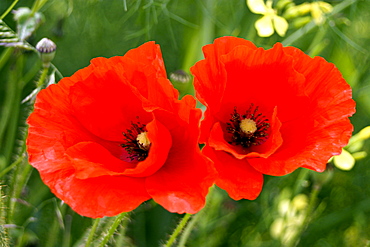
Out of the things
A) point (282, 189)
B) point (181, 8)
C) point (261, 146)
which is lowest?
point (282, 189)

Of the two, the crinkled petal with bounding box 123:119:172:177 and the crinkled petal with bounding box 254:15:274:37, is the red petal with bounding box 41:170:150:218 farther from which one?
the crinkled petal with bounding box 254:15:274:37

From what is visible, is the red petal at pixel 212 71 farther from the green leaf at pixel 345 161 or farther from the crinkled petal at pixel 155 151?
the green leaf at pixel 345 161

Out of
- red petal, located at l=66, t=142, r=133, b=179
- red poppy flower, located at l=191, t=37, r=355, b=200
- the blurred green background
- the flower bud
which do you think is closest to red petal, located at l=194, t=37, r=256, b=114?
red poppy flower, located at l=191, t=37, r=355, b=200

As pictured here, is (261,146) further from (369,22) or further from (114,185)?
(369,22)

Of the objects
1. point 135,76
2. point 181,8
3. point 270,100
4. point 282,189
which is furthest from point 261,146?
point 181,8

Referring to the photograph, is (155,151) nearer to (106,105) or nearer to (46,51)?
(106,105)

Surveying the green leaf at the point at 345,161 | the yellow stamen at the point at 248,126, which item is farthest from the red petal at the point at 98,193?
the green leaf at the point at 345,161

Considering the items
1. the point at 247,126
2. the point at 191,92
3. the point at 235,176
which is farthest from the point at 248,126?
the point at 191,92
